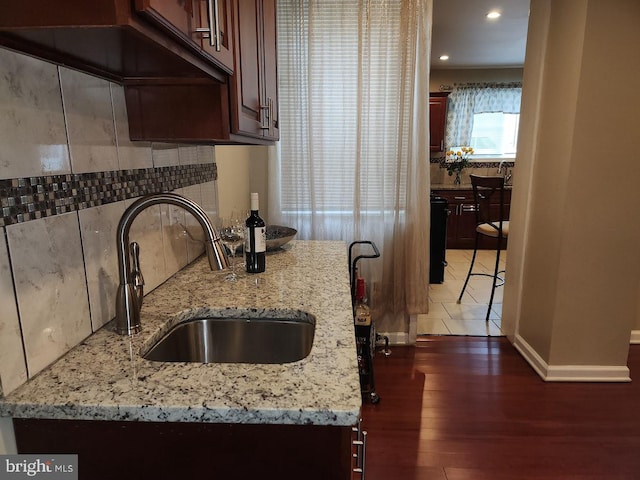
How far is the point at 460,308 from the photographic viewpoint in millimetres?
3459

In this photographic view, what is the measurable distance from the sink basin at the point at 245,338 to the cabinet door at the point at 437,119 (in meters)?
4.78

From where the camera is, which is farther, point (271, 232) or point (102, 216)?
point (271, 232)

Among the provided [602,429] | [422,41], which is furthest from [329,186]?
[602,429]

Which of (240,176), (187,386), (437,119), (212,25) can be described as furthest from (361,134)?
(437,119)

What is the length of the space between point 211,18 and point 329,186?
1.81 m

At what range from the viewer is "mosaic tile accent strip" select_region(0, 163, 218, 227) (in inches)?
29.2

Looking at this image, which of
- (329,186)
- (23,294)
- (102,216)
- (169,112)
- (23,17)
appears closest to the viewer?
(23,17)

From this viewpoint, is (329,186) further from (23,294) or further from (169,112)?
(23,294)

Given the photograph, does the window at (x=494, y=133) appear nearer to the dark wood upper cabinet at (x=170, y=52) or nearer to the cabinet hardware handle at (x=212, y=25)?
the dark wood upper cabinet at (x=170, y=52)

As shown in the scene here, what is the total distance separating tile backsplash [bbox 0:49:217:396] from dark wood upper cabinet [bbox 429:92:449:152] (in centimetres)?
483

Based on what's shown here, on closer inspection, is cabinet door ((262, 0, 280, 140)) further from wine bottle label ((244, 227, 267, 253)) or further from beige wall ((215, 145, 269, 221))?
beige wall ((215, 145, 269, 221))

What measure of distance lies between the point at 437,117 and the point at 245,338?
16.3 ft

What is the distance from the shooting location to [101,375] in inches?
32.2

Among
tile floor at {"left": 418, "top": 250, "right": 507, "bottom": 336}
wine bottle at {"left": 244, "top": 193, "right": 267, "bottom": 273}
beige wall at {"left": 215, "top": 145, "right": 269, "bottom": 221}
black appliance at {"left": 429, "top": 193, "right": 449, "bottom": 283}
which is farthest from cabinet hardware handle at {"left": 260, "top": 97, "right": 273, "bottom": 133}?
black appliance at {"left": 429, "top": 193, "right": 449, "bottom": 283}
